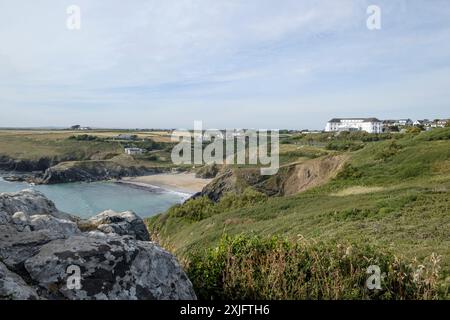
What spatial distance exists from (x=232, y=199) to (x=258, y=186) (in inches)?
511

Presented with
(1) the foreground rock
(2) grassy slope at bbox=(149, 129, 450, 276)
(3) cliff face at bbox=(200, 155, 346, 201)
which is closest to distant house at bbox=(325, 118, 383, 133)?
(3) cliff face at bbox=(200, 155, 346, 201)

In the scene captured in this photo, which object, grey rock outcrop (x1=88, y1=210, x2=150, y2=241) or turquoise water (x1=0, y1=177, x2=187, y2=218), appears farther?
turquoise water (x1=0, y1=177, x2=187, y2=218)

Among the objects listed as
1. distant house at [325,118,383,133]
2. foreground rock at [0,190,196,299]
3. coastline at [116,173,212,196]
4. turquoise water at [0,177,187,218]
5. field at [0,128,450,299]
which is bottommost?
turquoise water at [0,177,187,218]

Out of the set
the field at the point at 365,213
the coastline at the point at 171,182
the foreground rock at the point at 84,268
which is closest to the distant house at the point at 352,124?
the coastline at the point at 171,182

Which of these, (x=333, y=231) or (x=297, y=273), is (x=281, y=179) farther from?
(x=297, y=273)

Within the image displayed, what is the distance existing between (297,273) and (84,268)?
269 centimetres

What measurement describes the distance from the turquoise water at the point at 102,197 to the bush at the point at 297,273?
54562 mm

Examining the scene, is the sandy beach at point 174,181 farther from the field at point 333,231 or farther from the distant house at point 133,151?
the field at point 333,231

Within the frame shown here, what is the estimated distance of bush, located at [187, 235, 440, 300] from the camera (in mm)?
4980

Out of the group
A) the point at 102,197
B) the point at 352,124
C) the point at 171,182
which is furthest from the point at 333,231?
the point at 352,124

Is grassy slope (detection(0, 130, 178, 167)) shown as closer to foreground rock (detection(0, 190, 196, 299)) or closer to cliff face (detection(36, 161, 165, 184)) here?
cliff face (detection(36, 161, 165, 184))

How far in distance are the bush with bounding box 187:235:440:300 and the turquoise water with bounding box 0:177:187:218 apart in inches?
2148
